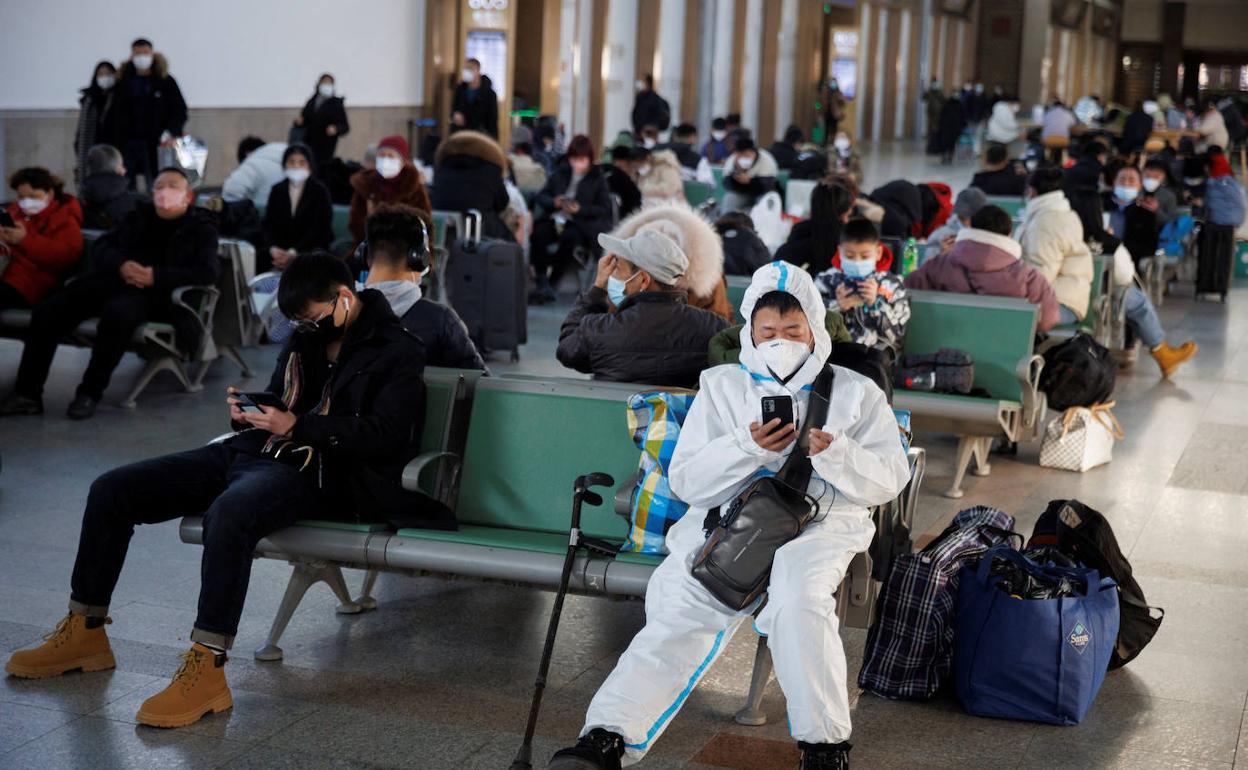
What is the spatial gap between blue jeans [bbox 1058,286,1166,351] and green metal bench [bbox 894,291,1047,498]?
2966 millimetres

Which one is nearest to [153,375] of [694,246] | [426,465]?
[694,246]

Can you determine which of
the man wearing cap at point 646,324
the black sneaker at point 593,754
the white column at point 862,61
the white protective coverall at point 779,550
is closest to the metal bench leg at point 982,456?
the man wearing cap at point 646,324

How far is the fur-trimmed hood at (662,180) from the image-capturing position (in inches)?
519

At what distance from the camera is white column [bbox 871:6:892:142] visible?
42.1m

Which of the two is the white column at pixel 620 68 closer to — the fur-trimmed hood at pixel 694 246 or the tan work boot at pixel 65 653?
the fur-trimmed hood at pixel 694 246

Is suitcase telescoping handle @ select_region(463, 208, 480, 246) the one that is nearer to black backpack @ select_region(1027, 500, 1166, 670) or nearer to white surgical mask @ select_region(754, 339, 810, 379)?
black backpack @ select_region(1027, 500, 1166, 670)

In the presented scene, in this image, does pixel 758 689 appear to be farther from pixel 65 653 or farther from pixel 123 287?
pixel 123 287

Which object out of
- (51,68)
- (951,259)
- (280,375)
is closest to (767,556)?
(280,375)

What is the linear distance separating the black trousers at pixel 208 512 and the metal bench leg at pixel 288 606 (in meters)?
0.23

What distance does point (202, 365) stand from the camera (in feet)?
28.5

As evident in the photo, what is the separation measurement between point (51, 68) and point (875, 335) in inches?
411

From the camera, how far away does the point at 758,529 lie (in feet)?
12.3

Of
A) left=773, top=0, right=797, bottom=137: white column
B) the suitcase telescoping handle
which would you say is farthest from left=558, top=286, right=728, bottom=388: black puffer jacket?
left=773, top=0, right=797, bottom=137: white column

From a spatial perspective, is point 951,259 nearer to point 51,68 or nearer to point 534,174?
point 534,174
